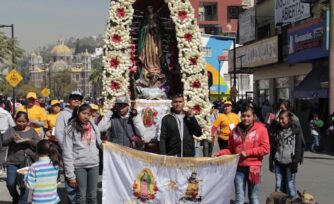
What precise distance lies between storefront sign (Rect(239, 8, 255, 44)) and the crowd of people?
33597mm

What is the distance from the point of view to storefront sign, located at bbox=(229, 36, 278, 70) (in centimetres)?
3356

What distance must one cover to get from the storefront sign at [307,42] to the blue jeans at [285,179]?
15.6m

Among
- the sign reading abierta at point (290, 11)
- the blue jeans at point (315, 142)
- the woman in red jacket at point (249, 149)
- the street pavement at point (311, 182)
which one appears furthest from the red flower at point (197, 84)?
the sign reading abierta at point (290, 11)

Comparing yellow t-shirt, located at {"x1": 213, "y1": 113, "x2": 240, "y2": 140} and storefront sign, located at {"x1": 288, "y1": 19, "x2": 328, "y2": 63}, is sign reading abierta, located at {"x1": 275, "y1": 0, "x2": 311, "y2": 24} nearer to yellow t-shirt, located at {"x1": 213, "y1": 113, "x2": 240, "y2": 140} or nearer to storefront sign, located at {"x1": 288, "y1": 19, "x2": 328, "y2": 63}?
storefront sign, located at {"x1": 288, "y1": 19, "x2": 328, "y2": 63}

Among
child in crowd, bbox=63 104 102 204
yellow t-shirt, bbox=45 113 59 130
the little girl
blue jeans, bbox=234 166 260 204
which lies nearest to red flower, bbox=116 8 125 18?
yellow t-shirt, bbox=45 113 59 130

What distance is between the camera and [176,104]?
856 centimetres

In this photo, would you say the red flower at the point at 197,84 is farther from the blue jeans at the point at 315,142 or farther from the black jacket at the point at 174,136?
the blue jeans at the point at 315,142

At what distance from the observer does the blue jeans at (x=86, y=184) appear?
779 centimetres

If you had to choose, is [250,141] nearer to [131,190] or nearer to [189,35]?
[131,190]

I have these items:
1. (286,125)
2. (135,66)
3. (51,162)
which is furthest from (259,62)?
(51,162)

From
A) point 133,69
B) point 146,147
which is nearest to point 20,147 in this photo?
point 146,147

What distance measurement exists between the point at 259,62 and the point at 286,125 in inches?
1085

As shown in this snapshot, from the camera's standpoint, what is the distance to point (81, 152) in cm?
777

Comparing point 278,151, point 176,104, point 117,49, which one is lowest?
point 278,151
